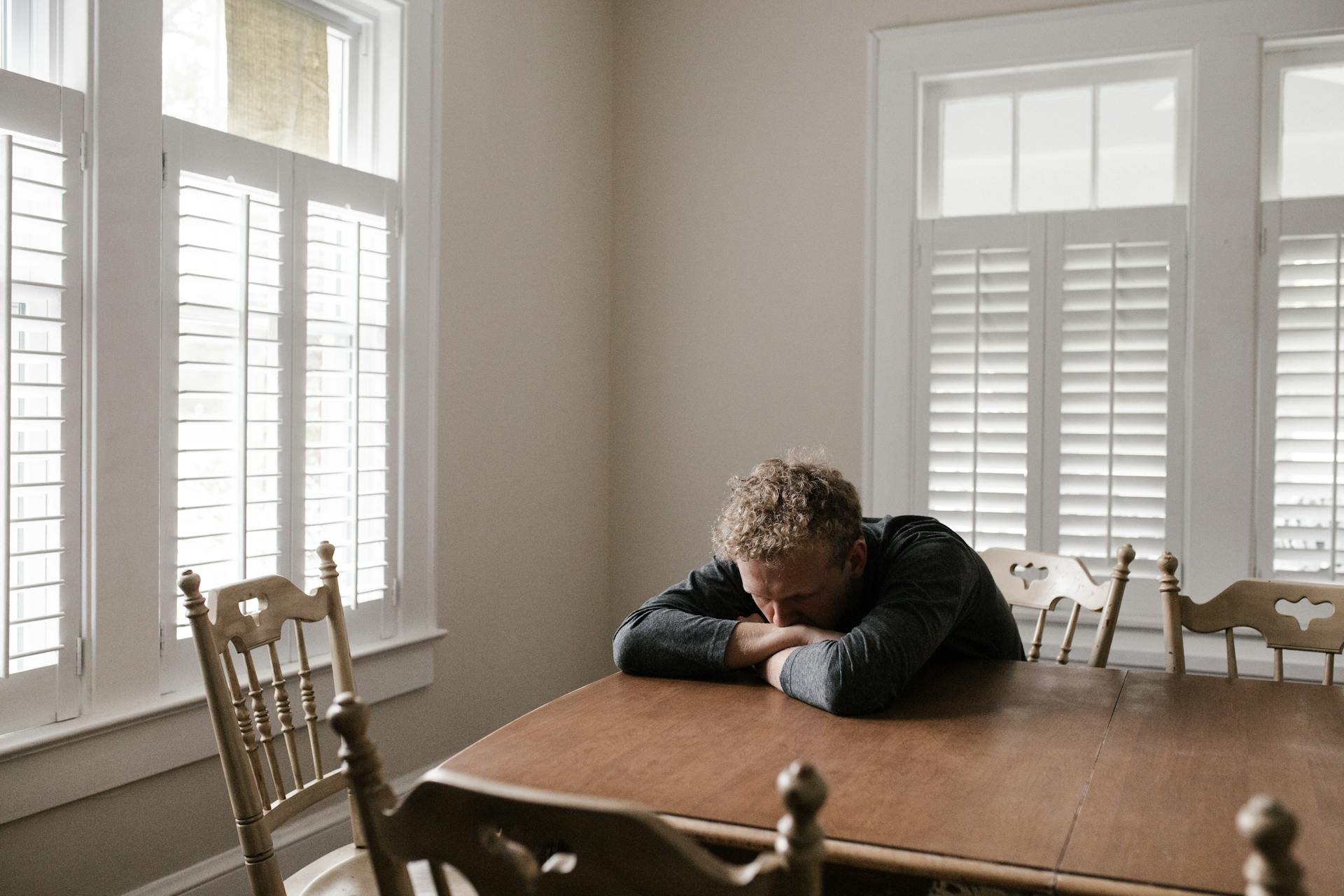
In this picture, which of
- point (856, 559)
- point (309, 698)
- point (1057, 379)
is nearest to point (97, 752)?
point (309, 698)

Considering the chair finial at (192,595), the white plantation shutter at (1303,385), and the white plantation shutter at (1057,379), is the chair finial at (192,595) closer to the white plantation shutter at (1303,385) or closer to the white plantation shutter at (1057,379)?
Result: the white plantation shutter at (1057,379)

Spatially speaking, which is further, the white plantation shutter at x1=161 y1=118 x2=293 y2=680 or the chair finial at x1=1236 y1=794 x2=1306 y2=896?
the white plantation shutter at x1=161 y1=118 x2=293 y2=680

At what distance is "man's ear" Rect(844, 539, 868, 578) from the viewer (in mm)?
1860

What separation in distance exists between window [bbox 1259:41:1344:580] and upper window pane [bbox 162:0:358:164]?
2.63m

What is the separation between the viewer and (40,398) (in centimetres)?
189

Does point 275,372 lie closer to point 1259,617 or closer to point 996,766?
point 996,766

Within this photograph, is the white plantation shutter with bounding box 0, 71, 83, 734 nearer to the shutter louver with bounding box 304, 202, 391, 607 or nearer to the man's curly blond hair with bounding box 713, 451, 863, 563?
the shutter louver with bounding box 304, 202, 391, 607

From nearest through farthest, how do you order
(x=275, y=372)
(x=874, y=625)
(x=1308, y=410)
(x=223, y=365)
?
(x=874, y=625) → (x=223, y=365) → (x=275, y=372) → (x=1308, y=410)

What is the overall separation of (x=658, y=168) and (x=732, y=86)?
1.25 ft

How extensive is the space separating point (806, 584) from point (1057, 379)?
176cm

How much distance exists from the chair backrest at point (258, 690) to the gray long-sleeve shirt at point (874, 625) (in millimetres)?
545

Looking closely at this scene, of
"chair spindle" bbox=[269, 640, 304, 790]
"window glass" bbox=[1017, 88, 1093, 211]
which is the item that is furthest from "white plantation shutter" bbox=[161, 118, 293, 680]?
"window glass" bbox=[1017, 88, 1093, 211]

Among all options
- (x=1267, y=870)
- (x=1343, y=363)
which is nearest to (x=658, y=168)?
(x=1343, y=363)

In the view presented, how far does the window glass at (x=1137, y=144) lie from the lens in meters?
3.18
